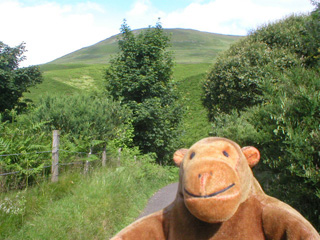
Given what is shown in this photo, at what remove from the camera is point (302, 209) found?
18.6ft

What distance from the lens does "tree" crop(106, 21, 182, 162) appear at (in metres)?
17.0

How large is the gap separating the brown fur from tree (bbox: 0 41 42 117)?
1116 cm

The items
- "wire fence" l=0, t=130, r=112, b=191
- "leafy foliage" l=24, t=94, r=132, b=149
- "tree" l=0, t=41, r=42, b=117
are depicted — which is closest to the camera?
"wire fence" l=0, t=130, r=112, b=191

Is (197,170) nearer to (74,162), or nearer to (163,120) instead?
(74,162)

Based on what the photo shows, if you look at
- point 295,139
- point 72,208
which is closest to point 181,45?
point 72,208

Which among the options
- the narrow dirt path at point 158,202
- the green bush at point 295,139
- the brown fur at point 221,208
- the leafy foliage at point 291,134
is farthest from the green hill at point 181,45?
the brown fur at point 221,208

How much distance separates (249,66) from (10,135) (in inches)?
403

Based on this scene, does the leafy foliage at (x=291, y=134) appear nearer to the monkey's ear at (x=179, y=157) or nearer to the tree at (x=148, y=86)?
the monkey's ear at (x=179, y=157)

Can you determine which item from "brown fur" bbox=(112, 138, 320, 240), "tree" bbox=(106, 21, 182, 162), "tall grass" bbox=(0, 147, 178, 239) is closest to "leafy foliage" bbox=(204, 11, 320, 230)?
"brown fur" bbox=(112, 138, 320, 240)

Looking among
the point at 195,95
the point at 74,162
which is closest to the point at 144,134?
the point at 74,162

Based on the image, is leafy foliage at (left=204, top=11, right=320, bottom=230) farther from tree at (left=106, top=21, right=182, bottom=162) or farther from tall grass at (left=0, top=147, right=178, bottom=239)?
tree at (left=106, top=21, right=182, bottom=162)

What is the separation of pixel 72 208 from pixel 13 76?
27.6 feet

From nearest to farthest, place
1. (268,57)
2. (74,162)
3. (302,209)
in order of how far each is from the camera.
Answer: (302,209), (74,162), (268,57)

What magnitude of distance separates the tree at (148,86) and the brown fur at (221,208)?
44.8ft
